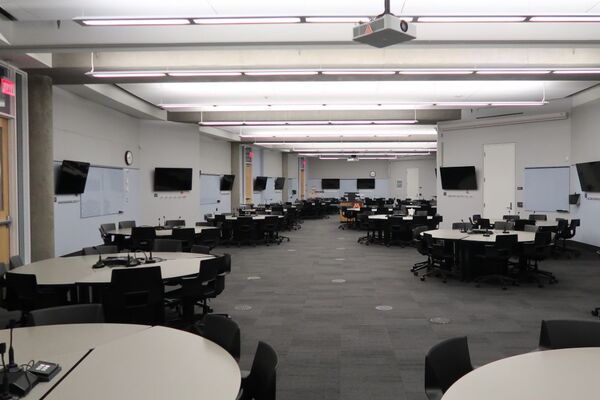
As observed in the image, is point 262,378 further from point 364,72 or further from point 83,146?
point 83,146

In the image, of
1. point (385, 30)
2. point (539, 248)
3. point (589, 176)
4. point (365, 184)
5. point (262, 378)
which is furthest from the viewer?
Answer: point (365, 184)

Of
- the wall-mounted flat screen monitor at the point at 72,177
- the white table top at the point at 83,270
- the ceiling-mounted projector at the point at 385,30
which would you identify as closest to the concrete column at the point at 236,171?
the wall-mounted flat screen monitor at the point at 72,177

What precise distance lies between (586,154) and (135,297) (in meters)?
10.9

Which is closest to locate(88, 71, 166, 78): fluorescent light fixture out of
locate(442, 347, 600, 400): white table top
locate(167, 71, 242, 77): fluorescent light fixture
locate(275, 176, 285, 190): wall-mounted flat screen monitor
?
locate(167, 71, 242, 77): fluorescent light fixture

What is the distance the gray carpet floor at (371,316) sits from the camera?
13.2 feet

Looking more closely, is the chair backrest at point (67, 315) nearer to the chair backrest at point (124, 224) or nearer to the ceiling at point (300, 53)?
the ceiling at point (300, 53)

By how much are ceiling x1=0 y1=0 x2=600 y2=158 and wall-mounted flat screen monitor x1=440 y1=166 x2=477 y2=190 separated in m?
3.26

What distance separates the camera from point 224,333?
2797mm

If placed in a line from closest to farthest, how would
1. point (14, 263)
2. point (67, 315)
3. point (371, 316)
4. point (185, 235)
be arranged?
point (67, 315), point (14, 263), point (371, 316), point (185, 235)

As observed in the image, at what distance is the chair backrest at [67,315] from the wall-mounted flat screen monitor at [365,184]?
93.2 ft

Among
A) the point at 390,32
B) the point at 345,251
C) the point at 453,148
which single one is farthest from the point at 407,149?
the point at 390,32

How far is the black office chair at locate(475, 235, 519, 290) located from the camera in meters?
7.30

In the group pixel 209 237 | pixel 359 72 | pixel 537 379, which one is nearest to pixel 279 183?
pixel 209 237

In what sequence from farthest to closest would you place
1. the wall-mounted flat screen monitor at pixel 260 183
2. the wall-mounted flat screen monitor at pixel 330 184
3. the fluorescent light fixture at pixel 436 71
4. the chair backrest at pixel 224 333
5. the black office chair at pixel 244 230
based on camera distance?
the wall-mounted flat screen monitor at pixel 330 184 → the wall-mounted flat screen monitor at pixel 260 183 → the black office chair at pixel 244 230 → the fluorescent light fixture at pixel 436 71 → the chair backrest at pixel 224 333
